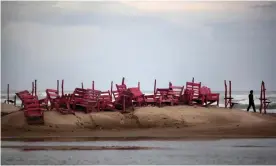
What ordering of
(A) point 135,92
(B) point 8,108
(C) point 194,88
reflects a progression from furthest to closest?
(C) point 194,88 < (B) point 8,108 < (A) point 135,92

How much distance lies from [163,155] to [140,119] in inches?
206

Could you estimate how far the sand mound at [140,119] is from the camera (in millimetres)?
19516

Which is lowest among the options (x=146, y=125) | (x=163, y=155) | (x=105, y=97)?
(x=163, y=155)

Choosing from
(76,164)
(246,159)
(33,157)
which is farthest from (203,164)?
(33,157)

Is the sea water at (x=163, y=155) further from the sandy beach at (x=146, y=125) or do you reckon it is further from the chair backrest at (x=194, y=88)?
the chair backrest at (x=194, y=88)

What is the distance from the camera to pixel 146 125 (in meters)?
20.0

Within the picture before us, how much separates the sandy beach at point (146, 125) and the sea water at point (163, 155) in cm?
140

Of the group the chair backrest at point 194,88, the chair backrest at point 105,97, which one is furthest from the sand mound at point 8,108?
the chair backrest at point 194,88

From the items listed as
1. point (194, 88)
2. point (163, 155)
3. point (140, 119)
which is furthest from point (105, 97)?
point (163, 155)

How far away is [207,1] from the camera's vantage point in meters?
18.4

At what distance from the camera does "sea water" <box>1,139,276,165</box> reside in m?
14.3

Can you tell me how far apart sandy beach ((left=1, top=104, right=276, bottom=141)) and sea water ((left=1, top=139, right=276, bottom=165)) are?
140 cm

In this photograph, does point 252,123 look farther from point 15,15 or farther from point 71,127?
point 15,15

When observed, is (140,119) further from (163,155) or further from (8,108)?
(163,155)
